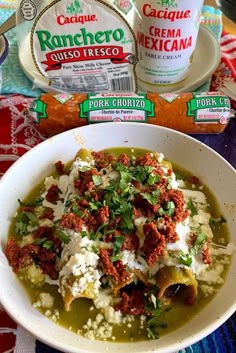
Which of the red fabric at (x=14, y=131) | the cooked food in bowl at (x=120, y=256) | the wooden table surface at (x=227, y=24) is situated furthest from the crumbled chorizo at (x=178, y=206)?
the wooden table surface at (x=227, y=24)

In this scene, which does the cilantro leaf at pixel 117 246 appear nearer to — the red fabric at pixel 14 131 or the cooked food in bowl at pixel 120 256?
the cooked food in bowl at pixel 120 256

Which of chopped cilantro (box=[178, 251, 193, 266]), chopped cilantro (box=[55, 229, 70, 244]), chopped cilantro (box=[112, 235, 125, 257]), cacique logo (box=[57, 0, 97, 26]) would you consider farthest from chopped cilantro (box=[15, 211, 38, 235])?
cacique logo (box=[57, 0, 97, 26])

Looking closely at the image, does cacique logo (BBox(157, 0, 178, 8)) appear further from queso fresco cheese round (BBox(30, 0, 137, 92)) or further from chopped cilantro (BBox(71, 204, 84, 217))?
chopped cilantro (BBox(71, 204, 84, 217))

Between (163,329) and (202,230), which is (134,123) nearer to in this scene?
(202,230)

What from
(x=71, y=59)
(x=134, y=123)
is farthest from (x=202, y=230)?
(x=71, y=59)

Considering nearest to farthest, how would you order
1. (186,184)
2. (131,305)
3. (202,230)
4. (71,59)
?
1. (131,305)
2. (202,230)
3. (186,184)
4. (71,59)

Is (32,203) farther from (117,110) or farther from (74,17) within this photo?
(74,17)

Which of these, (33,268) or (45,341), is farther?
(33,268)
